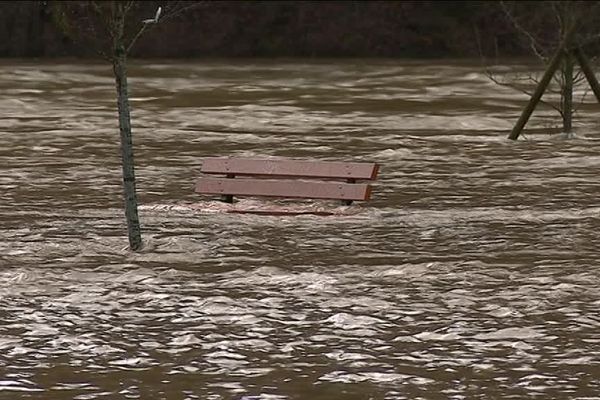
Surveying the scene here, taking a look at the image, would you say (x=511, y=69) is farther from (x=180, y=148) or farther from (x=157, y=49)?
(x=180, y=148)

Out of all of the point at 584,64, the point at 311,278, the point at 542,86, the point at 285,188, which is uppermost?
the point at 584,64

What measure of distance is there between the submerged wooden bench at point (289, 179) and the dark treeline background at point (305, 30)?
126 ft

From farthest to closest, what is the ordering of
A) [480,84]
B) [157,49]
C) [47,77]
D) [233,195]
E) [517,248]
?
[157,49], [47,77], [480,84], [233,195], [517,248]

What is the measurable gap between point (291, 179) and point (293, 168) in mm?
371

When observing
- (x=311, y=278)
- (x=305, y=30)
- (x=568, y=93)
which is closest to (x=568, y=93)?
(x=568, y=93)

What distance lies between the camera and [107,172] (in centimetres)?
1762

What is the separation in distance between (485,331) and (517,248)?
3014 millimetres

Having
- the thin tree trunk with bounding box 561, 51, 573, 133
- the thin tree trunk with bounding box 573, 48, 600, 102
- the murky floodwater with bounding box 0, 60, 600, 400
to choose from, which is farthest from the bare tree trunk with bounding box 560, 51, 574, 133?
the murky floodwater with bounding box 0, 60, 600, 400

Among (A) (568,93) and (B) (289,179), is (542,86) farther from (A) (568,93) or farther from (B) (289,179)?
(B) (289,179)

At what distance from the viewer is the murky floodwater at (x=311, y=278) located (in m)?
8.06

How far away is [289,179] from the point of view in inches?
590

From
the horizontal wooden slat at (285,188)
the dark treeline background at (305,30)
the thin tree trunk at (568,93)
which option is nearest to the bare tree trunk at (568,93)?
the thin tree trunk at (568,93)

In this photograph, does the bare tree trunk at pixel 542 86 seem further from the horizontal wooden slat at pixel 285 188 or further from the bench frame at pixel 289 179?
the horizontal wooden slat at pixel 285 188

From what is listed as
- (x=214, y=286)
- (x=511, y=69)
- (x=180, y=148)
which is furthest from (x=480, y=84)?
(x=214, y=286)
